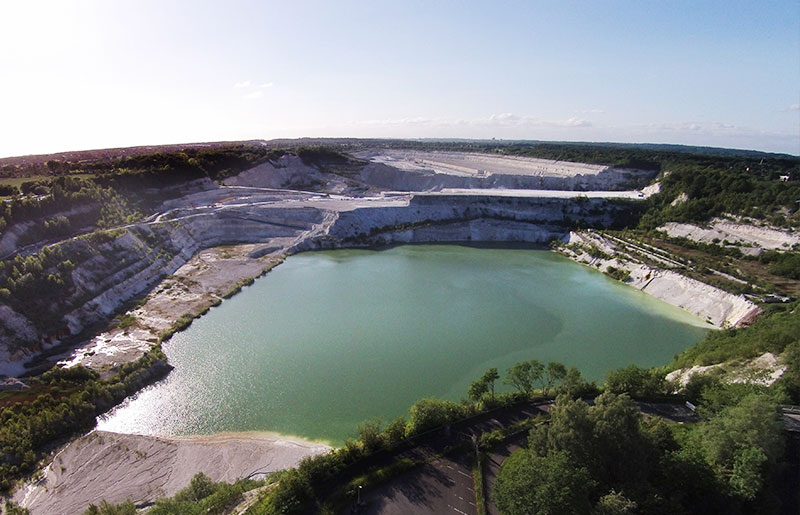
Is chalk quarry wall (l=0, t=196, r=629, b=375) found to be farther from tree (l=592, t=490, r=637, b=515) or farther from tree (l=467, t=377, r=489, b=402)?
tree (l=592, t=490, r=637, b=515)

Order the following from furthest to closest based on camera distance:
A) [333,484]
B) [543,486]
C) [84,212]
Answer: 1. [84,212]
2. [333,484]
3. [543,486]

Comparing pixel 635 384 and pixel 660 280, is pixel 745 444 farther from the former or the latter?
pixel 660 280

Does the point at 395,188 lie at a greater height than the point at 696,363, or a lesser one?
greater

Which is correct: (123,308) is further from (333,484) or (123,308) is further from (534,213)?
(534,213)

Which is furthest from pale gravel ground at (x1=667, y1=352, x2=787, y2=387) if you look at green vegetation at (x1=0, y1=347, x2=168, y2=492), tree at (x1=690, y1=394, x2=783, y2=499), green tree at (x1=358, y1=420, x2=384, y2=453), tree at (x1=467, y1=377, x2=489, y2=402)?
green vegetation at (x1=0, y1=347, x2=168, y2=492)

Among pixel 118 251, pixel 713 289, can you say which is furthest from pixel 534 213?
pixel 118 251

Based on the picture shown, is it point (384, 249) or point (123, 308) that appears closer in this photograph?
point (123, 308)

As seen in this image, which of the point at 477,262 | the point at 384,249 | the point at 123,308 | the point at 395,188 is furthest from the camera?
the point at 395,188
